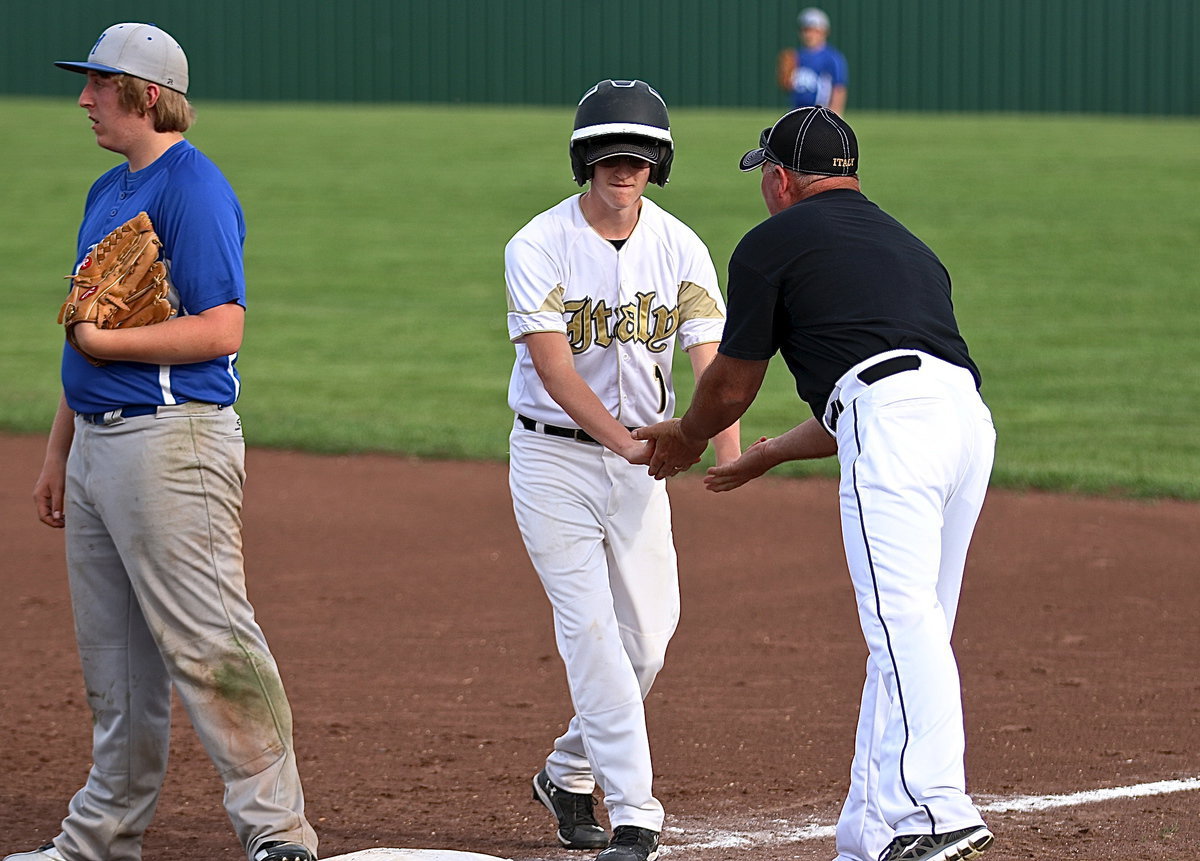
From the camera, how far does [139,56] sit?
373cm

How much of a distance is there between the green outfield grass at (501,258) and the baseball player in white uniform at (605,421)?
5.11 meters

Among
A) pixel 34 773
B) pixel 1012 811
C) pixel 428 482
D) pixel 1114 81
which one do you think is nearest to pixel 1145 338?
pixel 428 482

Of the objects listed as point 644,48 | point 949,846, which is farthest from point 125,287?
point 644,48

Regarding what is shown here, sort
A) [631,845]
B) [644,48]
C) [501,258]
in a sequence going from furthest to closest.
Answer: [644,48] → [501,258] → [631,845]

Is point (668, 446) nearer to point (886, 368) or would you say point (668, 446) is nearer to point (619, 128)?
point (886, 368)

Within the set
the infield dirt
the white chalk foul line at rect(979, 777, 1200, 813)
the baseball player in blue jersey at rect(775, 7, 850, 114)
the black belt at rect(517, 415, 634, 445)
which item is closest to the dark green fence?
the baseball player in blue jersey at rect(775, 7, 850, 114)

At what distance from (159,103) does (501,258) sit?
1375 centimetres

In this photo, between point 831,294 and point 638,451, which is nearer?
point 831,294

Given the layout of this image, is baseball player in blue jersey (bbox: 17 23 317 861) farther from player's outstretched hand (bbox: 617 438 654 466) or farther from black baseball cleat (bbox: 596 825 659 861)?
player's outstretched hand (bbox: 617 438 654 466)

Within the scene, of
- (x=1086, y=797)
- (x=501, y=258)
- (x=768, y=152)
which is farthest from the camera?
(x=501, y=258)

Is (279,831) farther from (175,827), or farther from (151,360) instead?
(151,360)

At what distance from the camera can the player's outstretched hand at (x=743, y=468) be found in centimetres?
406

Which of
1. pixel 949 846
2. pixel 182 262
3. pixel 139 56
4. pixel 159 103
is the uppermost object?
pixel 139 56

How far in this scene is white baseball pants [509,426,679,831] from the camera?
13.1ft
